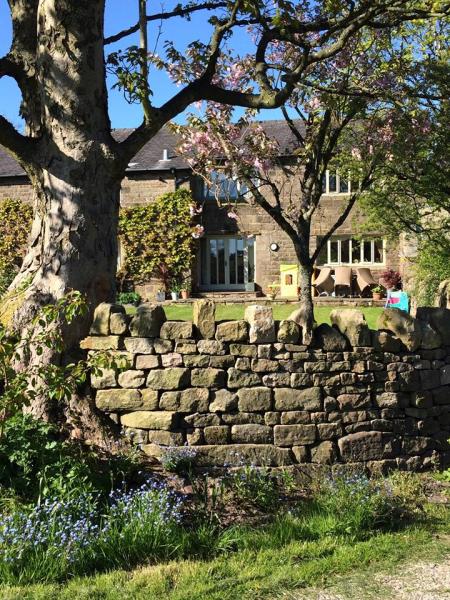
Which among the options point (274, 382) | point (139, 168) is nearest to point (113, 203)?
point (274, 382)

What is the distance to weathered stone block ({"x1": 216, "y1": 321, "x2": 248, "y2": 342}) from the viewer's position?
18.4 feet

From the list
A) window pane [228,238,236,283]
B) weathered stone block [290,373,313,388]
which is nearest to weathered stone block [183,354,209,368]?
weathered stone block [290,373,313,388]

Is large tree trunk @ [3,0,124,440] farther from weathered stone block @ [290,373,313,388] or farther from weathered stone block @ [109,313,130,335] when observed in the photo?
weathered stone block @ [290,373,313,388]

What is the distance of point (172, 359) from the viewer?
5609 millimetres

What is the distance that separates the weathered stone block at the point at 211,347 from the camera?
560cm

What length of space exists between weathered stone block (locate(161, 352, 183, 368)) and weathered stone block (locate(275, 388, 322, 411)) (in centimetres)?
93

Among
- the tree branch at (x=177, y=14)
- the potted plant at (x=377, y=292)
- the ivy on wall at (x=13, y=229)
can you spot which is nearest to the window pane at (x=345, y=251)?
the potted plant at (x=377, y=292)

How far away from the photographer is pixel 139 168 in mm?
23016

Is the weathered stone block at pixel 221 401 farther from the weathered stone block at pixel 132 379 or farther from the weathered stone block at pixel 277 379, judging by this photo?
the weathered stone block at pixel 132 379

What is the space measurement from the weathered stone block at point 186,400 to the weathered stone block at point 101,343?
25.5 inches

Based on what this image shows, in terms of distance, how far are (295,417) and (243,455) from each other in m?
0.59

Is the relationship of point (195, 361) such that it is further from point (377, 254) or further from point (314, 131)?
point (377, 254)

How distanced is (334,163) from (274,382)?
22.2ft

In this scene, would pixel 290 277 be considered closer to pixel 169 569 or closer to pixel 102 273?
pixel 102 273
